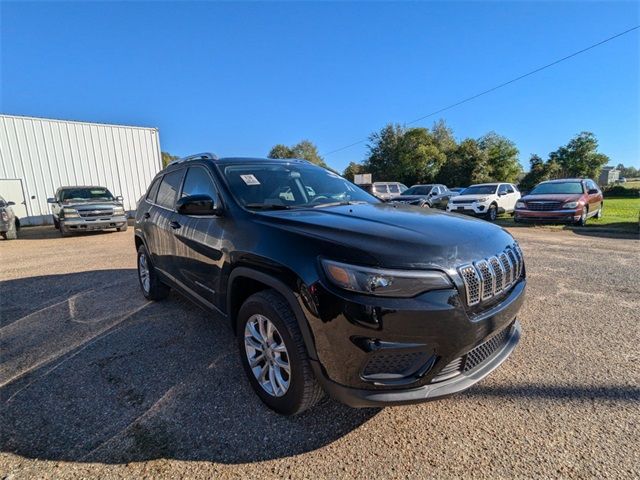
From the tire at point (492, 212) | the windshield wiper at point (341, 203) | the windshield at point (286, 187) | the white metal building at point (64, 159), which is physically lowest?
the tire at point (492, 212)

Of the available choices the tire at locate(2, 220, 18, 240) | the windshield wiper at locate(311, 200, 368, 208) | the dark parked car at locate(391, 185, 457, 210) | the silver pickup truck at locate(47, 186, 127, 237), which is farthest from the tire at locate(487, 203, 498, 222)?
the tire at locate(2, 220, 18, 240)

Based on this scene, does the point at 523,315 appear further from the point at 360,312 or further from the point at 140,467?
the point at 140,467

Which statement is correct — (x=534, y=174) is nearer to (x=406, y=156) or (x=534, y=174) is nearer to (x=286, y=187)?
(x=406, y=156)

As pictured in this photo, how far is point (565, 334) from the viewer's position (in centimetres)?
327

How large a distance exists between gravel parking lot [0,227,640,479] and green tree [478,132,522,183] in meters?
45.7

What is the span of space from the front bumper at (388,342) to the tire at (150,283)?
315 cm

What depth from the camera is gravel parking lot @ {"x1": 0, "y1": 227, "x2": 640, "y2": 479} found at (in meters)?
1.86

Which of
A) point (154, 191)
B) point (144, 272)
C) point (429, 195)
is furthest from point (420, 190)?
point (144, 272)

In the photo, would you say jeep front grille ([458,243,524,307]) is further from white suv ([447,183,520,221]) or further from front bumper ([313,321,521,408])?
white suv ([447,183,520,221])

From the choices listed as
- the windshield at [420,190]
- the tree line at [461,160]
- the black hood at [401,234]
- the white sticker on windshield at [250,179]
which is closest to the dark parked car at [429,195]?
Result: the windshield at [420,190]

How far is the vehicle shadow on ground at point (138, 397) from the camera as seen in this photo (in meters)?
2.02

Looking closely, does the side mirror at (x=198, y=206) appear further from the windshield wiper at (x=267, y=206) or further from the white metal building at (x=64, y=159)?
the white metal building at (x=64, y=159)

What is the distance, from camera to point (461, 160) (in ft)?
142

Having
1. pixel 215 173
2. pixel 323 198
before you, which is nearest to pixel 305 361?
pixel 323 198
